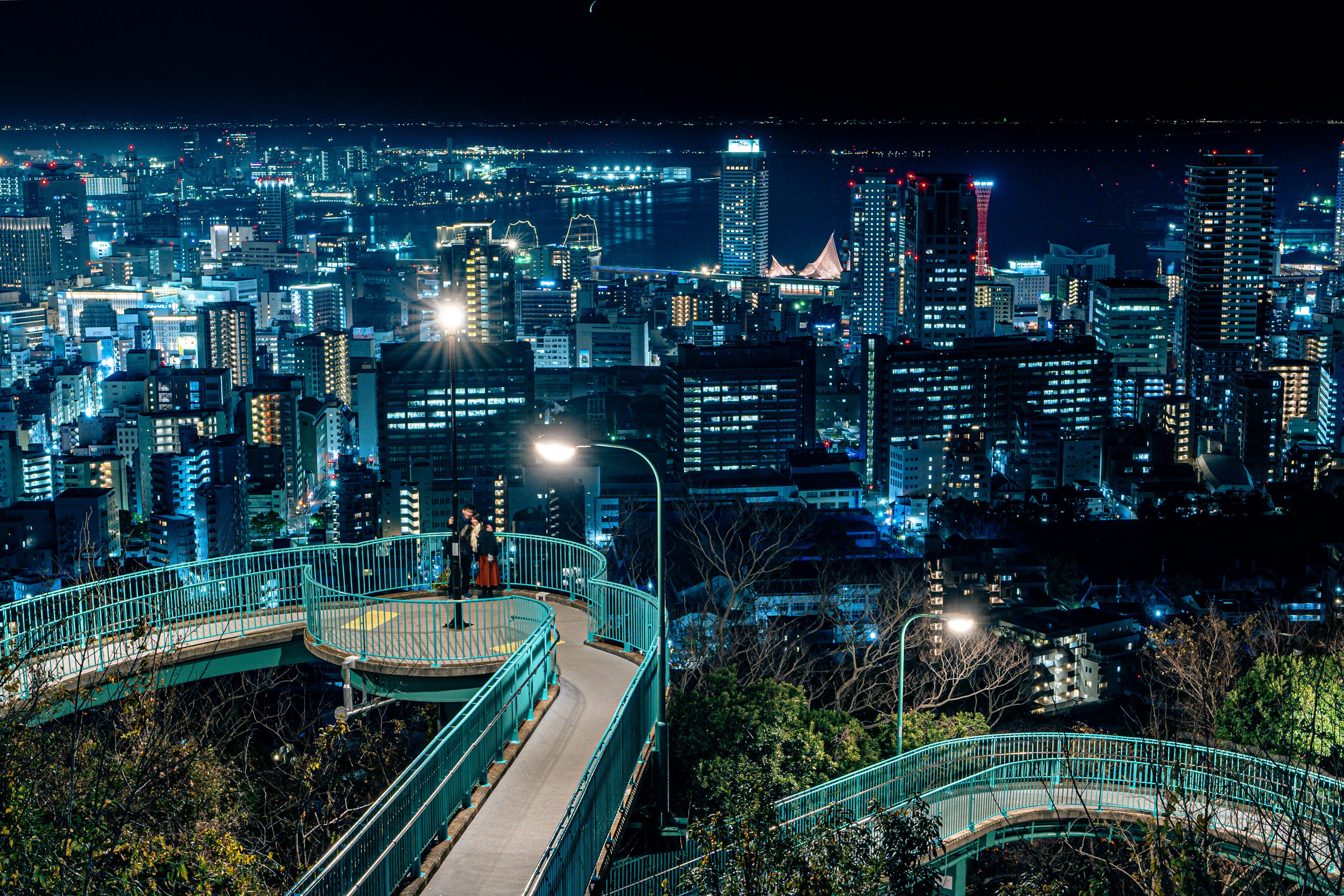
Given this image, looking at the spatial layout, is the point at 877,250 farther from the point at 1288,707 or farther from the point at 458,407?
the point at 1288,707

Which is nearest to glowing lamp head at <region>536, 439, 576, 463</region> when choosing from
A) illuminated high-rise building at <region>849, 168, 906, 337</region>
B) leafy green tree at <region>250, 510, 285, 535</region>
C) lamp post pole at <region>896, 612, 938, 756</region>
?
lamp post pole at <region>896, 612, 938, 756</region>

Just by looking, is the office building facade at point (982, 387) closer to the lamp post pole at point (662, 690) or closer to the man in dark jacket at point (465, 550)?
the man in dark jacket at point (465, 550)

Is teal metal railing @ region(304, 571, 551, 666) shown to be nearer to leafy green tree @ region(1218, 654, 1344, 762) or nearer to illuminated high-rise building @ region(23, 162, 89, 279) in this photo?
leafy green tree @ region(1218, 654, 1344, 762)

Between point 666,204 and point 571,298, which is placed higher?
point 666,204

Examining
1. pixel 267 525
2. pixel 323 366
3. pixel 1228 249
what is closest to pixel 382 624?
pixel 267 525

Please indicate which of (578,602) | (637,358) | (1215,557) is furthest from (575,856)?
(637,358)

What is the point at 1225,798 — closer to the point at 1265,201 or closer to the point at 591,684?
the point at 591,684

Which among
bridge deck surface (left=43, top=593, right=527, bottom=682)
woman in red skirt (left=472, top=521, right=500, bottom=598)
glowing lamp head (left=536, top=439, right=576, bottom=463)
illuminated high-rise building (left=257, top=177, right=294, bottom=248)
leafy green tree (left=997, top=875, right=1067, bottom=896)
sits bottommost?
leafy green tree (left=997, top=875, right=1067, bottom=896)
